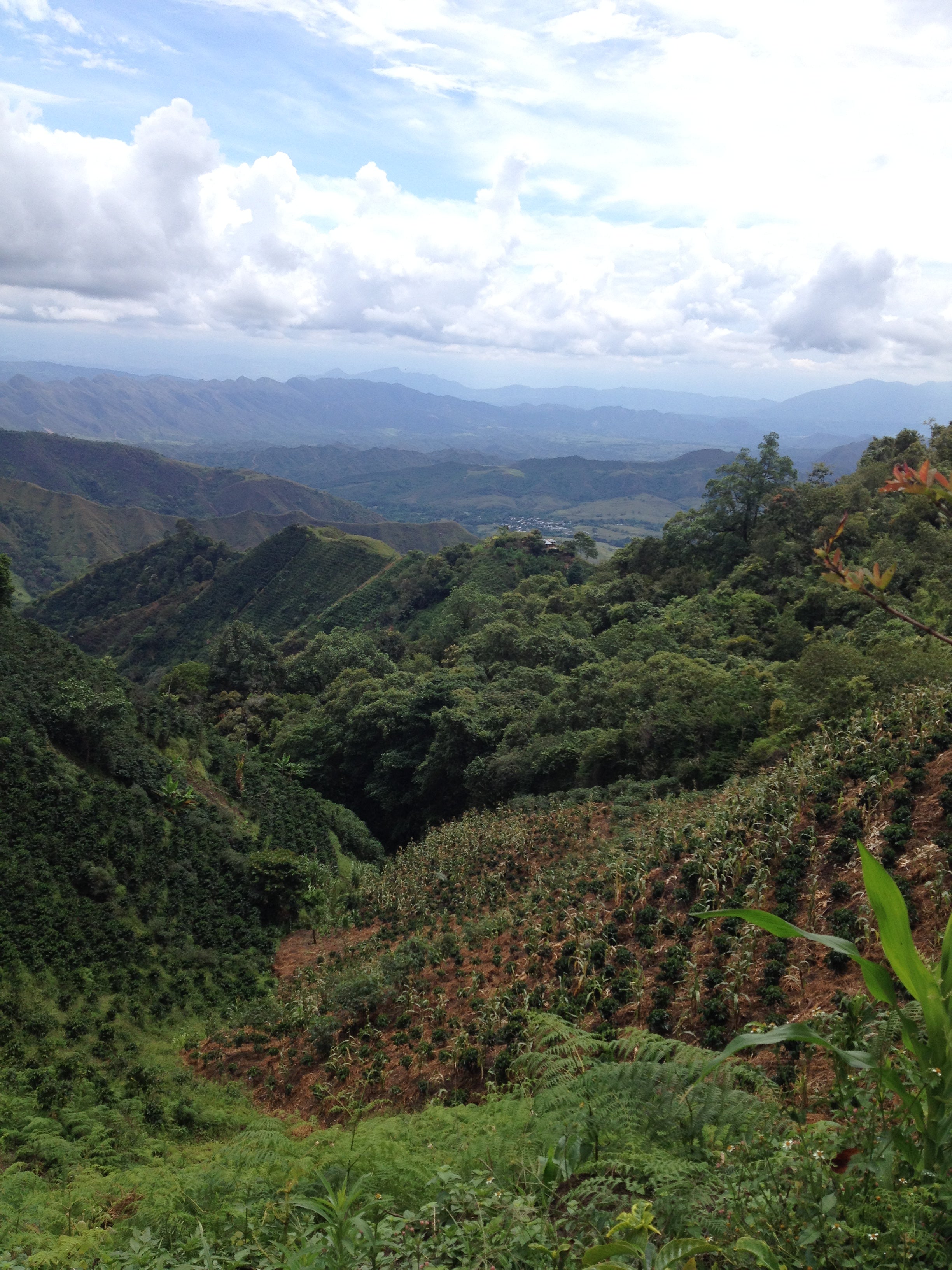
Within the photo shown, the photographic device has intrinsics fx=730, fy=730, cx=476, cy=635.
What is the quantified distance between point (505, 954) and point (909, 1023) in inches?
412

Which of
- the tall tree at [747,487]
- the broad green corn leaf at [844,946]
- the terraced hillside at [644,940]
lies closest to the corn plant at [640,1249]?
the broad green corn leaf at [844,946]

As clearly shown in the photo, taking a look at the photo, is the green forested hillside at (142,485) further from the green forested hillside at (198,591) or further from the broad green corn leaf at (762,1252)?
the broad green corn leaf at (762,1252)

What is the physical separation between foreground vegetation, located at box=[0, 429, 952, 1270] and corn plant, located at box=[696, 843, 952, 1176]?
0.06 ft

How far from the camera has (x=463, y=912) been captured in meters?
15.0

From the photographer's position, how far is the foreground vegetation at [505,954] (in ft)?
10.8

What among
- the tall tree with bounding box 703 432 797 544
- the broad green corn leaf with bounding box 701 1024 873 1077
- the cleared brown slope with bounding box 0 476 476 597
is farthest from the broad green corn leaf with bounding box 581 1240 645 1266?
the cleared brown slope with bounding box 0 476 476 597

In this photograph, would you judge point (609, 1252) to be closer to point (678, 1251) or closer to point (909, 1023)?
point (678, 1251)

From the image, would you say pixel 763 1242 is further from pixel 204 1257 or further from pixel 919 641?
pixel 919 641

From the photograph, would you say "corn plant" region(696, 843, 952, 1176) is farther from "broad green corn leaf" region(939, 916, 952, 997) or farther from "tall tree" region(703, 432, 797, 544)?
"tall tree" region(703, 432, 797, 544)

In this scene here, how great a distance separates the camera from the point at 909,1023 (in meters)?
2.68

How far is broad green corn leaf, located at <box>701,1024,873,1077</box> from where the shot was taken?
8.09 ft

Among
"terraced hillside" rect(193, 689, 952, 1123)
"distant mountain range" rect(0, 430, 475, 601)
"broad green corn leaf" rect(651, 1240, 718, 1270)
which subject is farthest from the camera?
"distant mountain range" rect(0, 430, 475, 601)

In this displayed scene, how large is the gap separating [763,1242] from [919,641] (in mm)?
20420

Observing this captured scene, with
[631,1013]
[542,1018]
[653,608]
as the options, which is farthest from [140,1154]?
[653,608]
